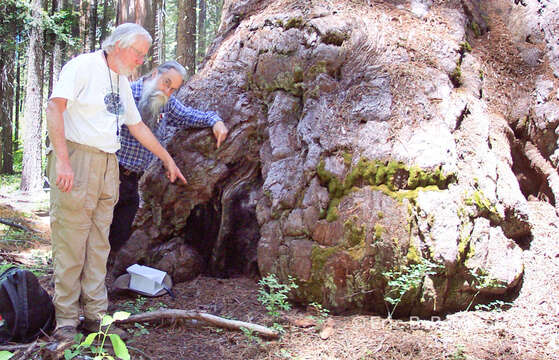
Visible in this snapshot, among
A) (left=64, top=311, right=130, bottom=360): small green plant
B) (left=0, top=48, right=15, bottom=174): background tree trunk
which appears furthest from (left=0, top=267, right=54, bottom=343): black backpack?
(left=0, top=48, right=15, bottom=174): background tree trunk

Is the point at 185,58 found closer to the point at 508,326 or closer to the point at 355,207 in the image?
the point at 355,207

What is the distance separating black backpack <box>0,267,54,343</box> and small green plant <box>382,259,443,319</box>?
9.23ft

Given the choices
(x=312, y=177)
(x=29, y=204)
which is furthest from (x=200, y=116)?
(x=29, y=204)

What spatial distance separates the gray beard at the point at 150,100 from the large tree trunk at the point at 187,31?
23.5ft

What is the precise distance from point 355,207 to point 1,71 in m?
19.4

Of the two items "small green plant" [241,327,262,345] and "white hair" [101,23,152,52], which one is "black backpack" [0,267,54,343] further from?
"white hair" [101,23,152,52]

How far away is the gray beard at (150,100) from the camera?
435 cm

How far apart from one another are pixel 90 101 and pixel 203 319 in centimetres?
199

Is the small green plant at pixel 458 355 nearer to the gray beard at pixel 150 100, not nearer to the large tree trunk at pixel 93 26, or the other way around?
the gray beard at pixel 150 100

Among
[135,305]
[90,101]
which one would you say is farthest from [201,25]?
[90,101]

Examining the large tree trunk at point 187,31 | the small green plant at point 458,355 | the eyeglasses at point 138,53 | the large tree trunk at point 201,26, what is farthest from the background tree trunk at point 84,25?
the small green plant at point 458,355

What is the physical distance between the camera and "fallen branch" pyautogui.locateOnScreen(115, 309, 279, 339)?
11.8ft

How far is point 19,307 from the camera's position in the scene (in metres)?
3.35

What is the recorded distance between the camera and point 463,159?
4371 millimetres
